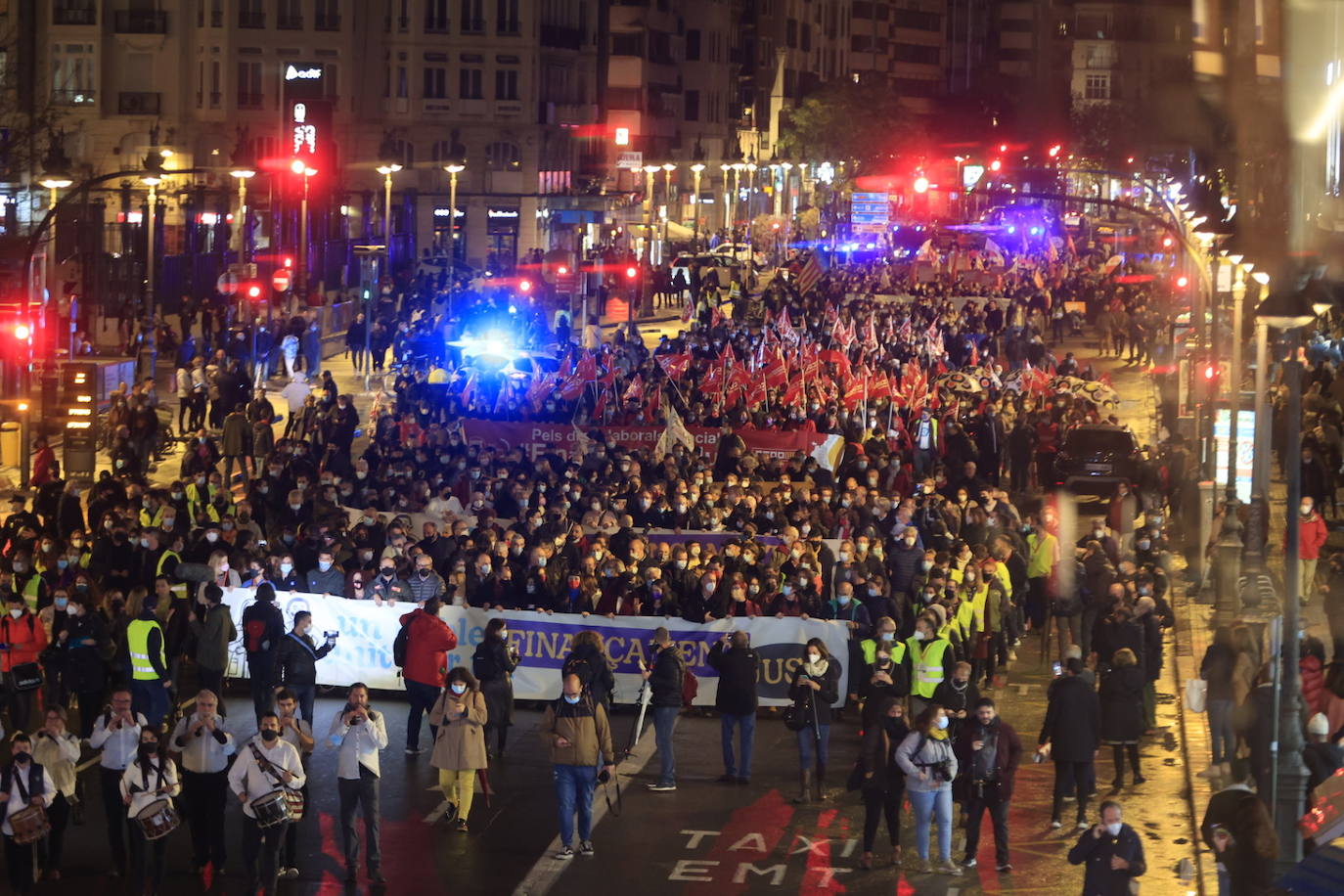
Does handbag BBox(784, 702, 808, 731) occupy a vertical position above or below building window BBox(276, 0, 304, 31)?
below

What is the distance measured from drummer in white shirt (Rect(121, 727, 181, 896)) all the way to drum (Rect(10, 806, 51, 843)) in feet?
1.93

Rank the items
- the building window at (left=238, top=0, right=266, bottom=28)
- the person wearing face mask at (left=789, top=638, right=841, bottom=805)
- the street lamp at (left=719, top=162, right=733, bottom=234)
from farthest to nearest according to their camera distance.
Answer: the street lamp at (left=719, top=162, right=733, bottom=234) < the building window at (left=238, top=0, right=266, bottom=28) < the person wearing face mask at (left=789, top=638, right=841, bottom=805)

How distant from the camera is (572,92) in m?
97.7

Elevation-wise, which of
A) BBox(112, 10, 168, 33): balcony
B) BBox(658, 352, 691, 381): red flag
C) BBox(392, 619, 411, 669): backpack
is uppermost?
BBox(112, 10, 168, 33): balcony

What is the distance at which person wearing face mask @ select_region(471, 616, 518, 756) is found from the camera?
65.1 feet

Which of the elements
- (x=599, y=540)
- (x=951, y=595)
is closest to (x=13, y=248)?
(x=599, y=540)

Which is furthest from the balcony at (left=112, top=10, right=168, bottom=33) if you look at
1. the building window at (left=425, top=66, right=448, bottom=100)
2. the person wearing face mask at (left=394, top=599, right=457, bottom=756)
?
the person wearing face mask at (left=394, top=599, right=457, bottom=756)

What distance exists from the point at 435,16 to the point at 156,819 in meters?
78.2

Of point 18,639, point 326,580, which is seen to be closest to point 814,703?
point 326,580

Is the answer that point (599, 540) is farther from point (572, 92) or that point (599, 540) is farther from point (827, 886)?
point (572, 92)

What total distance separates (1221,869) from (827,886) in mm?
3282

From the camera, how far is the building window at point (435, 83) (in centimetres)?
9150

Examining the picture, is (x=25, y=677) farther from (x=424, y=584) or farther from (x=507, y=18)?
(x=507, y=18)

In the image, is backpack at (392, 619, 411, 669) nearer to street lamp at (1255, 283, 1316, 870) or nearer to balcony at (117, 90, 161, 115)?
street lamp at (1255, 283, 1316, 870)
